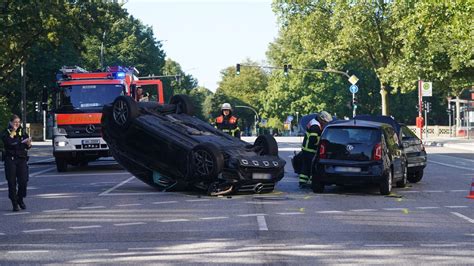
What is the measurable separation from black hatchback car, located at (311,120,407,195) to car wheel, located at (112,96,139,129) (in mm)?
4034

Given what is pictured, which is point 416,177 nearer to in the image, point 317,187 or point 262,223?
point 317,187

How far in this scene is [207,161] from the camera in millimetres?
16578

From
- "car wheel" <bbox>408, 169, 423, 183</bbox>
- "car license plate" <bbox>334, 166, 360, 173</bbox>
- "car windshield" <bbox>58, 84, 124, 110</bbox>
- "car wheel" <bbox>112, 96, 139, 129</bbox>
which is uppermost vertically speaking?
"car windshield" <bbox>58, 84, 124, 110</bbox>

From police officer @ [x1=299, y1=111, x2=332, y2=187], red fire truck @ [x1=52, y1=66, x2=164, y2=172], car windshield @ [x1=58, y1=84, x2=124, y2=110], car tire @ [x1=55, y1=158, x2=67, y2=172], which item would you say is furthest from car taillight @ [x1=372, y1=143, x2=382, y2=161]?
car tire @ [x1=55, y1=158, x2=67, y2=172]

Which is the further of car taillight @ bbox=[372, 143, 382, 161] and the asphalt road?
car taillight @ bbox=[372, 143, 382, 161]

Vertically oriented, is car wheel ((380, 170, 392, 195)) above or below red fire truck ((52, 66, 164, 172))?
below

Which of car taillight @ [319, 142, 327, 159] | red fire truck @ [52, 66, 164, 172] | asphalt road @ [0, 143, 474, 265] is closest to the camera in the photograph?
asphalt road @ [0, 143, 474, 265]

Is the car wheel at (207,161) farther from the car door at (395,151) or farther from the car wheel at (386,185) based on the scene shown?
the car door at (395,151)

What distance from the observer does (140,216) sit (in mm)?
13578

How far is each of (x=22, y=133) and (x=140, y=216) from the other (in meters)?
3.33

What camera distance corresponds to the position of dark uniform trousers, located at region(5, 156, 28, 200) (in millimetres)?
14961

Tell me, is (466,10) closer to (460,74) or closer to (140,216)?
(460,74)

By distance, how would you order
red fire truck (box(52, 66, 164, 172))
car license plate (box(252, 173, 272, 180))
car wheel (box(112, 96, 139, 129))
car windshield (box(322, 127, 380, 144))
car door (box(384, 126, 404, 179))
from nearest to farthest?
car license plate (box(252, 173, 272, 180)), car windshield (box(322, 127, 380, 144)), car door (box(384, 126, 404, 179)), car wheel (box(112, 96, 139, 129)), red fire truck (box(52, 66, 164, 172))

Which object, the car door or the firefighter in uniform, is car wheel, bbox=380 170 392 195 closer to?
the car door
